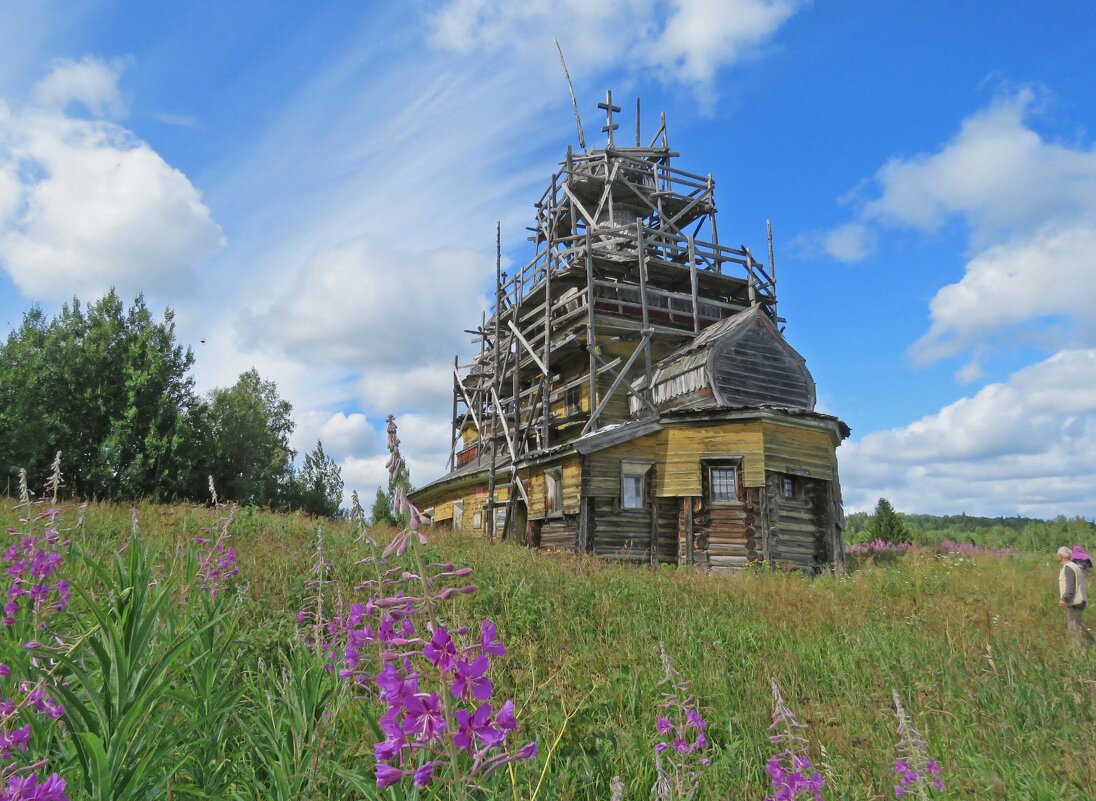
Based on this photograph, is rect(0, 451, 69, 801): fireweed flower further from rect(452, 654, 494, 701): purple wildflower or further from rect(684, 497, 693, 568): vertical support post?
rect(684, 497, 693, 568): vertical support post

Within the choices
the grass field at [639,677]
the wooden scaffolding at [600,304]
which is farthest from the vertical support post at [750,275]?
the grass field at [639,677]

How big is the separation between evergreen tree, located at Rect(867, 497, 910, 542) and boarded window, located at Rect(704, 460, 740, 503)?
12.5 m

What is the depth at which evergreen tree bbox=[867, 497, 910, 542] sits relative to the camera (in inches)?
1077

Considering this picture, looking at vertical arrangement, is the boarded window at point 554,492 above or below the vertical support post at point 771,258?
below

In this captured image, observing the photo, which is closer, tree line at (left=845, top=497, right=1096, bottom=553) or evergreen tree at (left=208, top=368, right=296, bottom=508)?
tree line at (left=845, top=497, right=1096, bottom=553)

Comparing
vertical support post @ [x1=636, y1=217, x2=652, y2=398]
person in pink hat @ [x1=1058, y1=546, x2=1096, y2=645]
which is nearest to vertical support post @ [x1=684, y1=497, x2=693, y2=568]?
vertical support post @ [x1=636, y1=217, x2=652, y2=398]

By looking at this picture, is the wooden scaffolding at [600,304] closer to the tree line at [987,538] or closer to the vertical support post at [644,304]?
the vertical support post at [644,304]

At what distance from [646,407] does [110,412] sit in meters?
23.4

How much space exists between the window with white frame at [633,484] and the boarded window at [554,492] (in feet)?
6.76

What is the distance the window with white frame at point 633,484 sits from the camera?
19.6m

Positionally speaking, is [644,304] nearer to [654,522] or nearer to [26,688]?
[654,522]

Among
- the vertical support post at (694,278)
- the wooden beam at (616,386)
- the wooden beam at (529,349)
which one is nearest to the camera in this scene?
the wooden beam at (616,386)

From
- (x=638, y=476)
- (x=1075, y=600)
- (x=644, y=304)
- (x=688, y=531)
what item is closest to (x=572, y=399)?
(x=644, y=304)

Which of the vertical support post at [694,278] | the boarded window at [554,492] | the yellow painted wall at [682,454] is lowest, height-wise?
the boarded window at [554,492]
